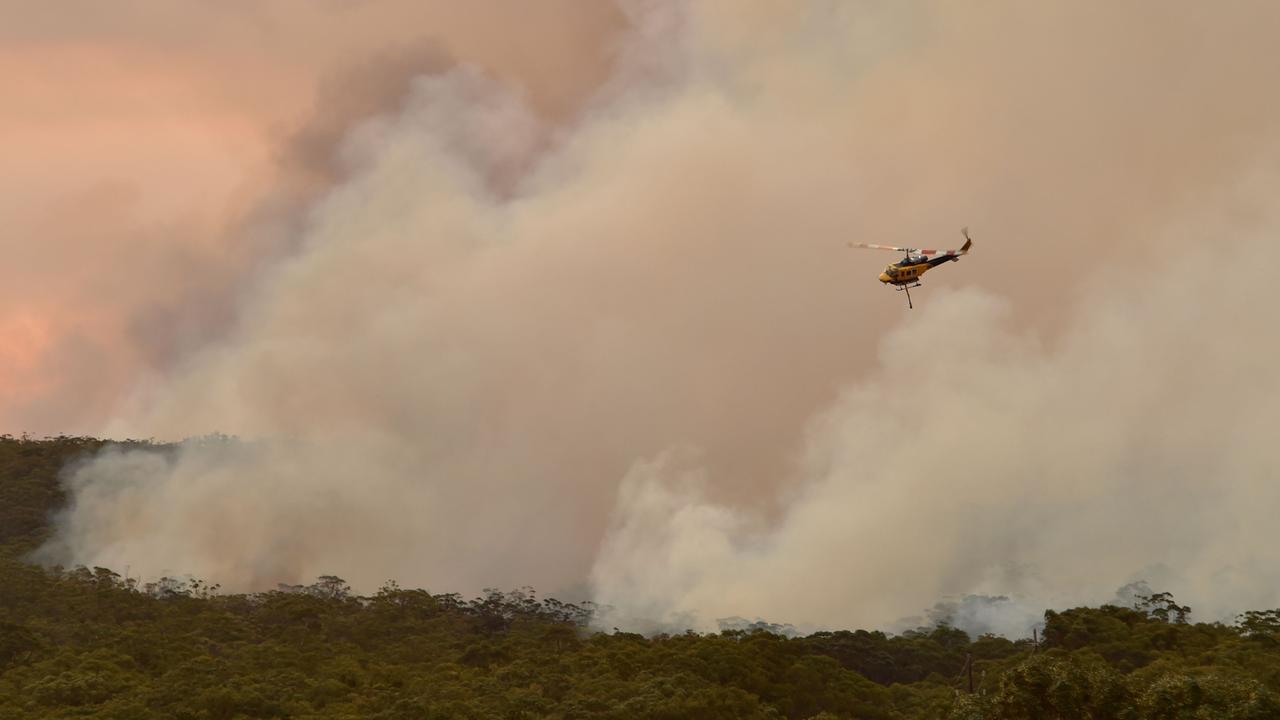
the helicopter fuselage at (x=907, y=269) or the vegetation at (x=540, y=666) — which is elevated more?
the helicopter fuselage at (x=907, y=269)

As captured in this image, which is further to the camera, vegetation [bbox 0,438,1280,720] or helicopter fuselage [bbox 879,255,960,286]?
helicopter fuselage [bbox 879,255,960,286]

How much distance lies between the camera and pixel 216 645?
150375mm

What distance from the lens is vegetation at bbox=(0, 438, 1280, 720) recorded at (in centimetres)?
7731

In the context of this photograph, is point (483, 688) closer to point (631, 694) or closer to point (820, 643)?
point (631, 694)

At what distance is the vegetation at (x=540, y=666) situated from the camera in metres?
77.3

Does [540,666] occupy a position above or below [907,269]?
below

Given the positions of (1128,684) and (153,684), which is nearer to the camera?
(1128,684)

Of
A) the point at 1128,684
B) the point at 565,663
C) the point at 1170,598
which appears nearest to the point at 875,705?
the point at 565,663

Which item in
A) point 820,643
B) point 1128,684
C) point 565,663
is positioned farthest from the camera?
point 820,643

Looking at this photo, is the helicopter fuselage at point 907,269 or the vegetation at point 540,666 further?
the helicopter fuselage at point 907,269

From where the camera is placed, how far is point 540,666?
436 ft

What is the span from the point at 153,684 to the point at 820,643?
82.8 m

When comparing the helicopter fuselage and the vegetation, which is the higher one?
the helicopter fuselage

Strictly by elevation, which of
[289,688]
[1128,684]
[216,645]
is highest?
[216,645]
